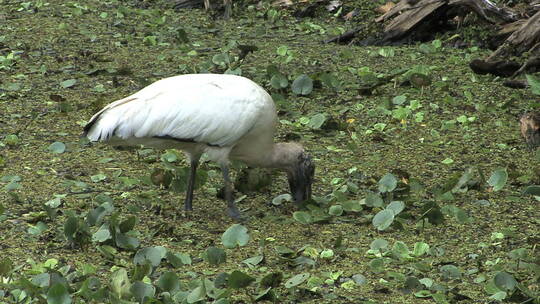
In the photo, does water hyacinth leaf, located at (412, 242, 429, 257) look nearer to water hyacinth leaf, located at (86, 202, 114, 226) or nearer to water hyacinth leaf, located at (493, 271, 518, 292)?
water hyacinth leaf, located at (493, 271, 518, 292)

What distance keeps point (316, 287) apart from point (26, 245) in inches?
55.9

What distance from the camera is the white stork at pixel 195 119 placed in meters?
5.39

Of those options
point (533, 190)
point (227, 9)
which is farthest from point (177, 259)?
point (227, 9)

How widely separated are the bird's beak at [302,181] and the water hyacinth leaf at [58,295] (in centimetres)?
191

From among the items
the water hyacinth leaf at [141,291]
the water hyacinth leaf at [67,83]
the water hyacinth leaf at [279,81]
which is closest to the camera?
the water hyacinth leaf at [141,291]

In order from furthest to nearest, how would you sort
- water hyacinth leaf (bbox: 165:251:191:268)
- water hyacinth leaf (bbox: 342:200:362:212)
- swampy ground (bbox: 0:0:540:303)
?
1. water hyacinth leaf (bbox: 342:200:362:212)
2. water hyacinth leaf (bbox: 165:251:191:268)
3. swampy ground (bbox: 0:0:540:303)

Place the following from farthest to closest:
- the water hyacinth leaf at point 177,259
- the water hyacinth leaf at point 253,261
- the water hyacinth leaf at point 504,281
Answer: the water hyacinth leaf at point 253,261
the water hyacinth leaf at point 177,259
the water hyacinth leaf at point 504,281

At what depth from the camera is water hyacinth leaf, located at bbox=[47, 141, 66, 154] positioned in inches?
252

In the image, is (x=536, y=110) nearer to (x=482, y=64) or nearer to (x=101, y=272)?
(x=482, y=64)

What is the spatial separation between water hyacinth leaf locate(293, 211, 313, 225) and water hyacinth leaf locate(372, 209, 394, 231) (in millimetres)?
334

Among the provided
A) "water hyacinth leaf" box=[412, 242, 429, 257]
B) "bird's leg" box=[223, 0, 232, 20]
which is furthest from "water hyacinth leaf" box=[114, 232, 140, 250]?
"bird's leg" box=[223, 0, 232, 20]

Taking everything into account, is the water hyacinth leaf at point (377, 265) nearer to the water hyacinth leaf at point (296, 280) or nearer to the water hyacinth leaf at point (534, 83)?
the water hyacinth leaf at point (296, 280)

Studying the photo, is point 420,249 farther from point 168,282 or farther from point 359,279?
point 168,282

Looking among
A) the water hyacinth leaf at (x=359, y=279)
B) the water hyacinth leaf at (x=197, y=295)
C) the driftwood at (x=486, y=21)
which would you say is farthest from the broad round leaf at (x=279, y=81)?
the water hyacinth leaf at (x=197, y=295)
